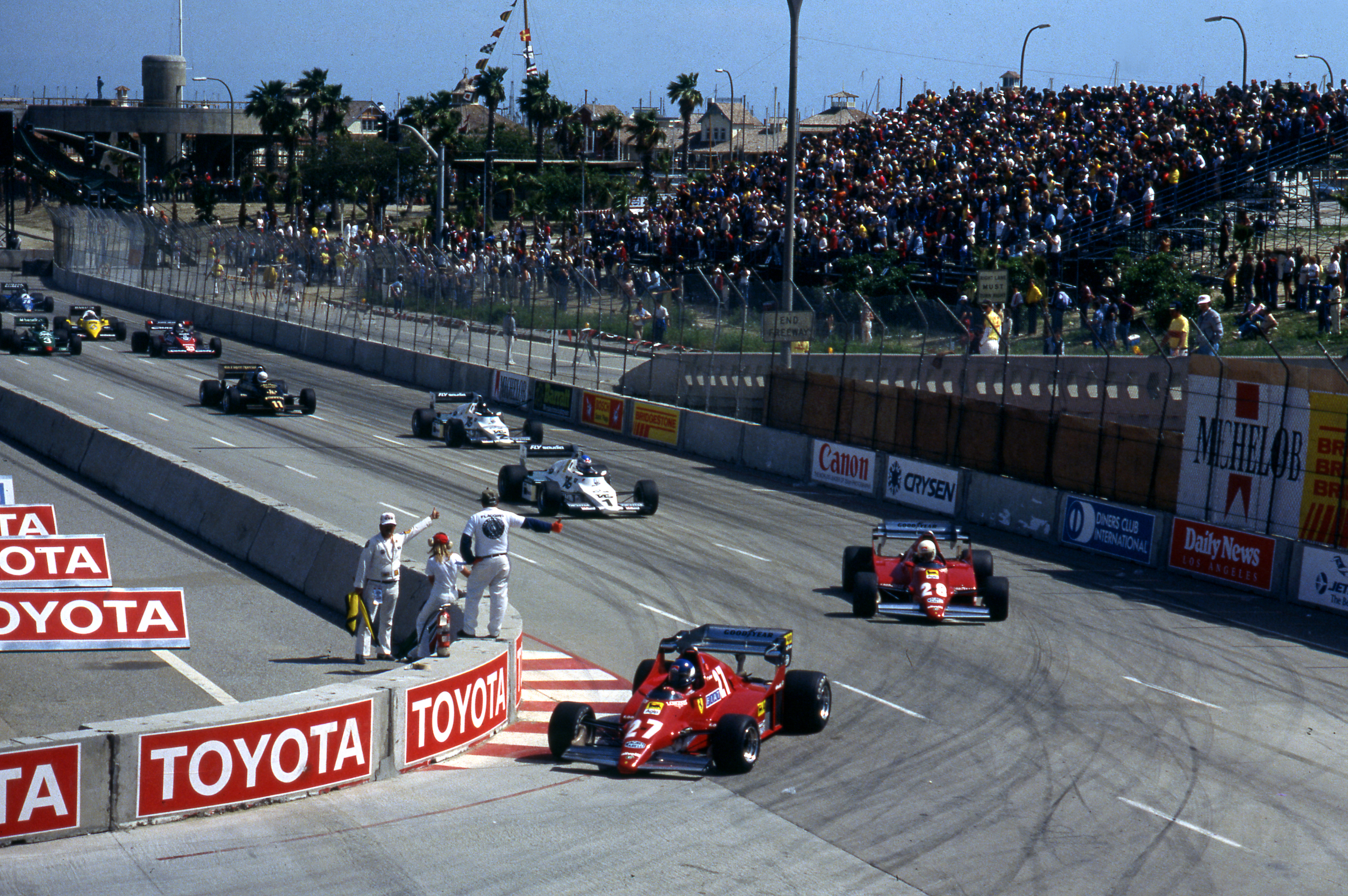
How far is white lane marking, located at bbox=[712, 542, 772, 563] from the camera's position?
70.2 feet

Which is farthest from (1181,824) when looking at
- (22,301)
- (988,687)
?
A: (22,301)

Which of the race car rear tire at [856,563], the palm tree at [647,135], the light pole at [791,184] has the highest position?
the palm tree at [647,135]

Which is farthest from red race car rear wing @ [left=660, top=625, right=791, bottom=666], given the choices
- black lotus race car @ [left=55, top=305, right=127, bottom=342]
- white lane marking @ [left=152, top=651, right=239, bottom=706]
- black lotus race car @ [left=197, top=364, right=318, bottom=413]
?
black lotus race car @ [left=55, top=305, right=127, bottom=342]

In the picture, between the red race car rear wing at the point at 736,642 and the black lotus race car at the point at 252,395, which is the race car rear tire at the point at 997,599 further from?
the black lotus race car at the point at 252,395

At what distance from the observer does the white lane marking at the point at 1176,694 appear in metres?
14.5

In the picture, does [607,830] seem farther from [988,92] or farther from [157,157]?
[157,157]

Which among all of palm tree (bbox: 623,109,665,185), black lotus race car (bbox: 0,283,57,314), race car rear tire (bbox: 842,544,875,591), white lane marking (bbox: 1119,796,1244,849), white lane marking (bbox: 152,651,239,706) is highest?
palm tree (bbox: 623,109,665,185)

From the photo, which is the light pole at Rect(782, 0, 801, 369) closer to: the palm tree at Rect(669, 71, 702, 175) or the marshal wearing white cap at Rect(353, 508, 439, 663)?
the marshal wearing white cap at Rect(353, 508, 439, 663)

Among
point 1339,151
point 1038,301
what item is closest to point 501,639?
point 1038,301

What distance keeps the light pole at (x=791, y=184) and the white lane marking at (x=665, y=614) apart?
12.1m

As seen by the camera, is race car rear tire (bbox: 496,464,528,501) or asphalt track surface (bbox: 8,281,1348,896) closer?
asphalt track surface (bbox: 8,281,1348,896)

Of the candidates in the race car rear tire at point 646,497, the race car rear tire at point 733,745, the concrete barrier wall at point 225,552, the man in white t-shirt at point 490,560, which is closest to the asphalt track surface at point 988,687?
the race car rear tire at point 733,745

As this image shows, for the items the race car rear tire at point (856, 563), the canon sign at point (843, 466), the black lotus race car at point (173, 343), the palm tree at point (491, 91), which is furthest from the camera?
the palm tree at point (491, 91)

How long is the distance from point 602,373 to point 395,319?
11.0 m
